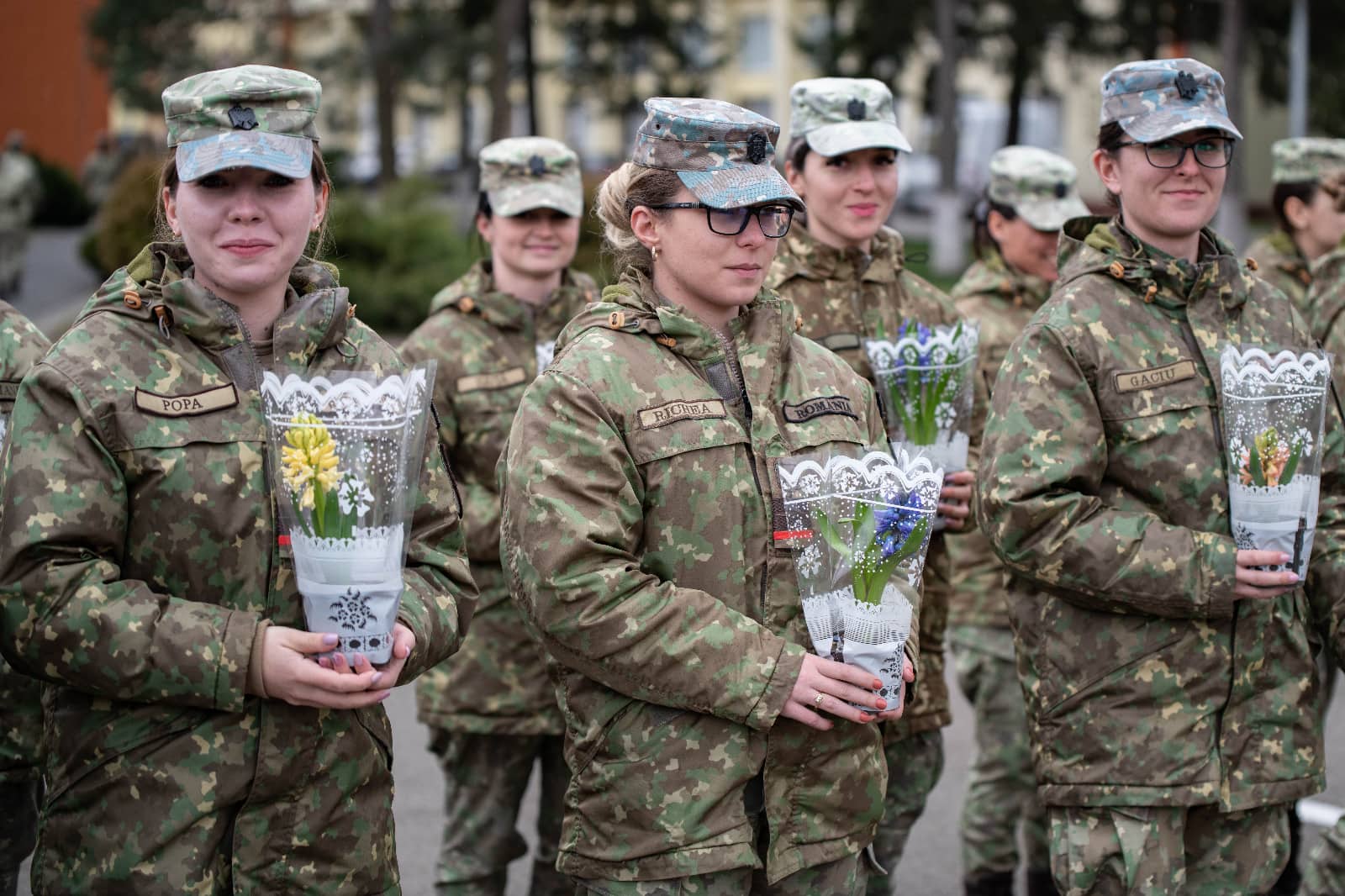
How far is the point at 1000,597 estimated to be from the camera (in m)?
5.86

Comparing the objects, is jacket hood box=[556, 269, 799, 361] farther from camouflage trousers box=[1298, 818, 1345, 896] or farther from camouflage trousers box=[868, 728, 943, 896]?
camouflage trousers box=[1298, 818, 1345, 896]

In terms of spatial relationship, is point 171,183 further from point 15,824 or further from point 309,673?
point 15,824

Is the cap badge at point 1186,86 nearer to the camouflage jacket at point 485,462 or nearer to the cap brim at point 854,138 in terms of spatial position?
the cap brim at point 854,138

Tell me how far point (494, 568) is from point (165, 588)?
7.48 ft

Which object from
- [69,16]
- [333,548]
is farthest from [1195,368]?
[69,16]

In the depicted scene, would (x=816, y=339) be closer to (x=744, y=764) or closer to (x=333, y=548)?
(x=744, y=764)

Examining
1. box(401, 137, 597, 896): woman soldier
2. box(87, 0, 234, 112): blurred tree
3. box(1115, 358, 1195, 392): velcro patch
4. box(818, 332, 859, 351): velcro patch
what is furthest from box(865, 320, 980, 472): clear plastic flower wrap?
box(87, 0, 234, 112): blurred tree

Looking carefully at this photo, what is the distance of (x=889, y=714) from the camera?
3305 mm

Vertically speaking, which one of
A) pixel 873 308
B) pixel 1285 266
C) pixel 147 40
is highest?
pixel 147 40

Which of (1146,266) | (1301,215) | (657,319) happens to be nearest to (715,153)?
(657,319)

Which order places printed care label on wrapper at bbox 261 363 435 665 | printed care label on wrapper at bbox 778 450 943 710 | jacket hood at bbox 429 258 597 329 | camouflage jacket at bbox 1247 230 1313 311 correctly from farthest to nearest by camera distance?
camouflage jacket at bbox 1247 230 1313 311
jacket hood at bbox 429 258 597 329
printed care label on wrapper at bbox 778 450 943 710
printed care label on wrapper at bbox 261 363 435 665

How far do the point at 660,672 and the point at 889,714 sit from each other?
49 centimetres

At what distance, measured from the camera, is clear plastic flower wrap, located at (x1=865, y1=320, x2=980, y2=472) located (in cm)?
446

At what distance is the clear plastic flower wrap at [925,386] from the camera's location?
446cm
